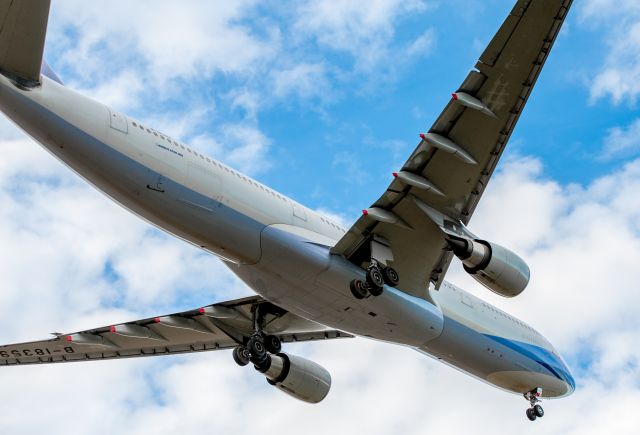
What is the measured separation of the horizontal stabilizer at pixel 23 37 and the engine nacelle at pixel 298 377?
10.7 m

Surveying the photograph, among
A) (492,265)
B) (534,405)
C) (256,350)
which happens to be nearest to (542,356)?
(534,405)

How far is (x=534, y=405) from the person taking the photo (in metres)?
26.5

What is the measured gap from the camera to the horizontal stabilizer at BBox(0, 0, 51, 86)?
16812 millimetres

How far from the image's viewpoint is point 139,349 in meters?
28.0

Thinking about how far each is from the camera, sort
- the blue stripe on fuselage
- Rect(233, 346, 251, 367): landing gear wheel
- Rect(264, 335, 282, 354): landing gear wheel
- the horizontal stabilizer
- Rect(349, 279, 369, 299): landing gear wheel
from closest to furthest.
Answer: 1. the horizontal stabilizer
2. Rect(349, 279, 369, 299): landing gear wheel
3. Rect(233, 346, 251, 367): landing gear wheel
4. Rect(264, 335, 282, 354): landing gear wheel
5. the blue stripe on fuselage

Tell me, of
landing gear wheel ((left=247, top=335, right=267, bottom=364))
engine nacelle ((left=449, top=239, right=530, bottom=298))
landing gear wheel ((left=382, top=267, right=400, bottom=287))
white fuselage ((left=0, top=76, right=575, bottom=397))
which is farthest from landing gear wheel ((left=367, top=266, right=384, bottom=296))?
landing gear wheel ((left=247, top=335, right=267, bottom=364))

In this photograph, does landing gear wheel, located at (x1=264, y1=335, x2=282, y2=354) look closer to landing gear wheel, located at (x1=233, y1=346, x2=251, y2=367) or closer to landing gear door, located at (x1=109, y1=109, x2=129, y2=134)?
landing gear wheel, located at (x1=233, y1=346, x2=251, y2=367)

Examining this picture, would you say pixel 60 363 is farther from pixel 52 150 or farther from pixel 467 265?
pixel 467 265

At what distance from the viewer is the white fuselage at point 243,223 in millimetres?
18688

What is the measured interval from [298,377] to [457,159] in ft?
28.8

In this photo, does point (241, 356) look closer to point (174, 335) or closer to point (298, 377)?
point (298, 377)

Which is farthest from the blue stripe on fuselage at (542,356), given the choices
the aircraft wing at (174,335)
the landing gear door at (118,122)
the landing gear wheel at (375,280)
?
the landing gear door at (118,122)

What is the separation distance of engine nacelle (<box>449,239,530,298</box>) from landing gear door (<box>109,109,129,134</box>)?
27.0ft

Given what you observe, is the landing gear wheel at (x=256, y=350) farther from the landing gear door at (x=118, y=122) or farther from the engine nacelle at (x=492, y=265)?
the landing gear door at (x=118, y=122)
